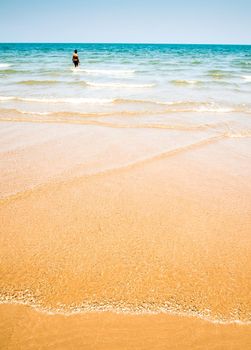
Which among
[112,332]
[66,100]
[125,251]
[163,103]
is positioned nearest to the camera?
[112,332]

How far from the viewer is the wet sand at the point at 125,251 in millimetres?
2004

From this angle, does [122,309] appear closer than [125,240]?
Yes

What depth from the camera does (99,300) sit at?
2205 mm

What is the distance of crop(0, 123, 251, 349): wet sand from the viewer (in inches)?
78.9

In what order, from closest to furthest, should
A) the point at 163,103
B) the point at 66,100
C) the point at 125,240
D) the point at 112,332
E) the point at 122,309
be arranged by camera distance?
the point at 112,332
the point at 122,309
the point at 125,240
the point at 163,103
the point at 66,100

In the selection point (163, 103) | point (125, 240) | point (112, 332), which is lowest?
point (112, 332)

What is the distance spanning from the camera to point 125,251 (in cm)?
269

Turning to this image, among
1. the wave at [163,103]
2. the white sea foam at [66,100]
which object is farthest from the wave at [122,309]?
the white sea foam at [66,100]

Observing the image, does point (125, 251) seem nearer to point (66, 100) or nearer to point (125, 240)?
point (125, 240)

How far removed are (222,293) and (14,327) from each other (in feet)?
5.04

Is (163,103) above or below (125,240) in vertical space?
above

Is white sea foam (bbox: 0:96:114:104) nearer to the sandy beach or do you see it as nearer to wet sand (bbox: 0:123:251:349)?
the sandy beach

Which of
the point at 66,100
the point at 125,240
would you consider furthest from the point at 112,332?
the point at 66,100

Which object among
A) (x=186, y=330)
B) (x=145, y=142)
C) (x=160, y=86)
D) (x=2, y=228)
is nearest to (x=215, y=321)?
(x=186, y=330)
